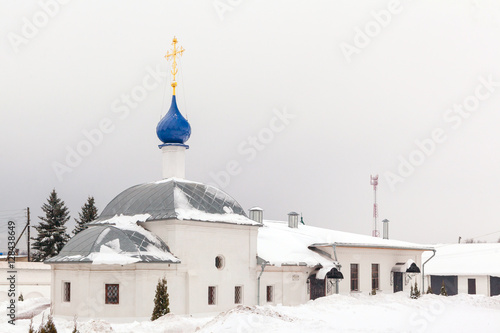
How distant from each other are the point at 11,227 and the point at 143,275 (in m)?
5.18

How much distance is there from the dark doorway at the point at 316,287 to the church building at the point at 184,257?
1.8 inches

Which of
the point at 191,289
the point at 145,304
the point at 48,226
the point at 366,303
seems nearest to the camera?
the point at 145,304

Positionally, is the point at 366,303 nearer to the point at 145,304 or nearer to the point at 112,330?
the point at 145,304

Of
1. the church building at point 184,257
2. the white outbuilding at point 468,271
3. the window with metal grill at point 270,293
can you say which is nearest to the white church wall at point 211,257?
the church building at point 184,257

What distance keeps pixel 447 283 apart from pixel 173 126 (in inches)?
896

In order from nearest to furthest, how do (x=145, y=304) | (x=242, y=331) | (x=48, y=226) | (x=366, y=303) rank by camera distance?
(x=242, y=331)
(x=145, y=304)
(x=366, y=303)
(x=48, y=226)

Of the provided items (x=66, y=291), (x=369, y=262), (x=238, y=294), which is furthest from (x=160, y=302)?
(x=369, y=262)

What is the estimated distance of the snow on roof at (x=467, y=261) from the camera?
38594 millimetres

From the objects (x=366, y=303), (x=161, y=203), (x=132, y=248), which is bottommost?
(x=366, y=303)

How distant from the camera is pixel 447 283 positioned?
39.9 meters

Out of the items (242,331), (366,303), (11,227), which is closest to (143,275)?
(11,227)

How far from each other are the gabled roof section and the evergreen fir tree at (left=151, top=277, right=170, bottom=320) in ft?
9.21

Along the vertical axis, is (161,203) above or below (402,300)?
above

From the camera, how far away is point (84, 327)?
18.1 metres
